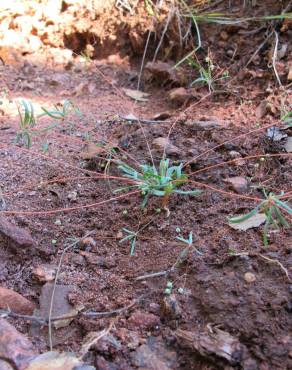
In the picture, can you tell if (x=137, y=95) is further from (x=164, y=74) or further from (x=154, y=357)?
(x=154, y=357)

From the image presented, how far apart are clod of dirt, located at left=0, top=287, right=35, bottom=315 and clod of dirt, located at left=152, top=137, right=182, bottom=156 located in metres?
0.89

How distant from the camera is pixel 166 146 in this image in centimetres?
197

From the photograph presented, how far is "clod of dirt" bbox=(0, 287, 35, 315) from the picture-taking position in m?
1.35

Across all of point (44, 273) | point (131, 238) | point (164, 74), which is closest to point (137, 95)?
point (164, 74)

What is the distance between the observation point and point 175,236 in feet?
5.21

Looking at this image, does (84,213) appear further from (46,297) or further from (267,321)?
(267,321)

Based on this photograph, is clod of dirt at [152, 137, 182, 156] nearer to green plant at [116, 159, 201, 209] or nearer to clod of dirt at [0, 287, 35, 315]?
green plant at [116, 159, 201, 209]

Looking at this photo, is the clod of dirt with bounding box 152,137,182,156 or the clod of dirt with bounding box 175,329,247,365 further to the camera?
the clod of dirt with bounding box 152,137,182,156

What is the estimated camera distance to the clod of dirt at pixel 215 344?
116cm

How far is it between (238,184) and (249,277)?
52 centimetres

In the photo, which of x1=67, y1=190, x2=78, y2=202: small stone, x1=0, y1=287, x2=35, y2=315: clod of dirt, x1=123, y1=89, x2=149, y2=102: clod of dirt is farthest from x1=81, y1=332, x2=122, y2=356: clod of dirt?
x1=123, y1=89, x2=149, y2=102: clod of dirt

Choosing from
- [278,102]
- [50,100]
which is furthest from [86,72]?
[278,102]

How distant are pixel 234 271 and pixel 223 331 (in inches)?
8.0

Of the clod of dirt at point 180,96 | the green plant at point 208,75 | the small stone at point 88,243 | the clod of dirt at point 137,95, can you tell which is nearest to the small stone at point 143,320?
the small stone at point 88,243
